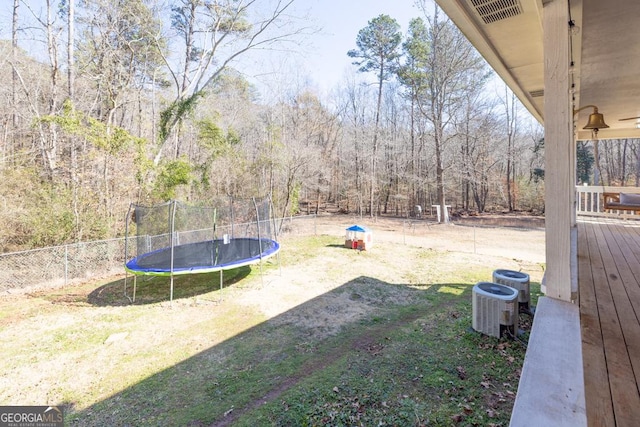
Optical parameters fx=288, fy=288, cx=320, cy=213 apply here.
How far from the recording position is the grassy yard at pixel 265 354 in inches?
107

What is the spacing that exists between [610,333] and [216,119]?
1133cm

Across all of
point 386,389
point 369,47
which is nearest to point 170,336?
point 386,389

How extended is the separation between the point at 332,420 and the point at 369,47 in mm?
19439

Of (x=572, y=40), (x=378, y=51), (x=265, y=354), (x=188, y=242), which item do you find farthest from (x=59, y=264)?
(x=378, y=51)

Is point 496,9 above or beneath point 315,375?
above

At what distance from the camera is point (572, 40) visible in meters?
2.58

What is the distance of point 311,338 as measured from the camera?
4.16 m

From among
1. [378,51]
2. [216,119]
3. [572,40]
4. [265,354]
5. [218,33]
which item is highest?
[378,51]

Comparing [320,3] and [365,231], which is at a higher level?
[320,3]

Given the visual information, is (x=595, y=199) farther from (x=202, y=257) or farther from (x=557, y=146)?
(x=202, y=257)

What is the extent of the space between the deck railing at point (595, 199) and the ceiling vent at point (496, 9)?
664 centimetres

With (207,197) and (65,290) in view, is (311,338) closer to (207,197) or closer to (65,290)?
(65,290)

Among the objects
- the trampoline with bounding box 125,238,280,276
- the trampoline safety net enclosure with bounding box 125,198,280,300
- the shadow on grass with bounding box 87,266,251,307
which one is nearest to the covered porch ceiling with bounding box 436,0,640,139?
the trampoline safety net enclosure with bounding box 125,198,280,300

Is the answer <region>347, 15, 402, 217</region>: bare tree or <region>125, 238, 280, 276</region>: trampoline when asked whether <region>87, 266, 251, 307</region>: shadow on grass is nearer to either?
<region>125, 238, 280, 276</region>: trampoline
